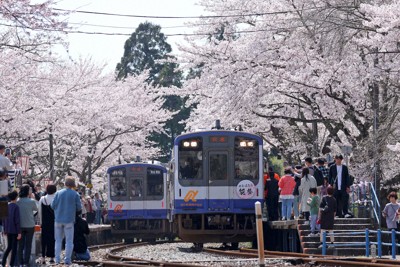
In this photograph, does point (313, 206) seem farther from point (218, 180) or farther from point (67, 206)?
point (67, 206)

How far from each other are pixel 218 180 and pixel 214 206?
646mm

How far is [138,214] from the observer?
3438 centimetres

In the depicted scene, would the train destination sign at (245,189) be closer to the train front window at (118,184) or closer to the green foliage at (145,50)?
the train front window at (118,184)

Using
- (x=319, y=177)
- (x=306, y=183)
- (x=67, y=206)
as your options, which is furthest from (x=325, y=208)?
(x=67, y=206)

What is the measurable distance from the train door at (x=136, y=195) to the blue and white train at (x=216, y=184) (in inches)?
358

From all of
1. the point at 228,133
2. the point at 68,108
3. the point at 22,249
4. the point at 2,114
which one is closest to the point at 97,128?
the point at 68,108

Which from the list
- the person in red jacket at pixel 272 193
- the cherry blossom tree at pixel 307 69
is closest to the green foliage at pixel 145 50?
the cherry blossom tree at pixel 307 69

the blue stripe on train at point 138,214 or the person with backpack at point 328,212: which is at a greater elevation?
the blue stripe on train at point 138,214

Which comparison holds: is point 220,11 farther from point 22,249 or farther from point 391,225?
point 22,249

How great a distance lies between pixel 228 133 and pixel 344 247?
483 centimetres

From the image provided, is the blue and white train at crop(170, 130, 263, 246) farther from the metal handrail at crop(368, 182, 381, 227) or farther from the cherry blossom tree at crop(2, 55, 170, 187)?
the cherry blossom tree at crop(2, 55, 170, 187)

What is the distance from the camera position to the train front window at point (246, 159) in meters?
25.4

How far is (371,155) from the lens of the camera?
2623 cm

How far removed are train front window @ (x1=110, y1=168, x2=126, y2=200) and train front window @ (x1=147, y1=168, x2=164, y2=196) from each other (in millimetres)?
811
